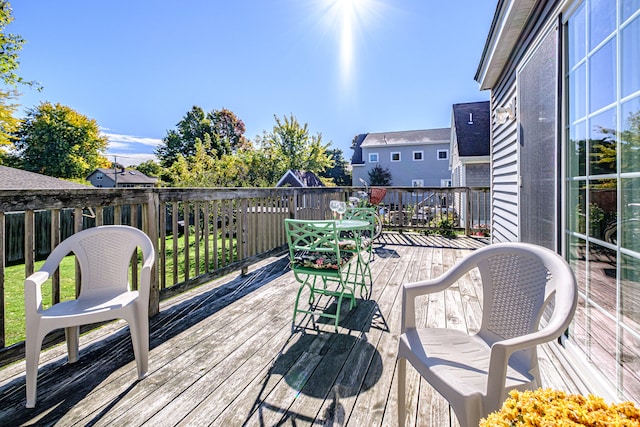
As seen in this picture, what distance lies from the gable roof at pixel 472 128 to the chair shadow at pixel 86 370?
11518mm

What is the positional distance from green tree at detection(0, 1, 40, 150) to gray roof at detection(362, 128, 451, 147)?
18768 millimetres

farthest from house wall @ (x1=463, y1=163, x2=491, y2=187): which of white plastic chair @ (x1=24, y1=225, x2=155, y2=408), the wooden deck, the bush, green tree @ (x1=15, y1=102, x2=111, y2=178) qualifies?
green tree @ (x1=15, y1=102, x2=111, y2=178)

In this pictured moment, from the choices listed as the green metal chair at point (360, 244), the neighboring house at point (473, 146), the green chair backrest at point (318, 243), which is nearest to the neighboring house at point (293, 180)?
the neighboring house at point (473, 146)

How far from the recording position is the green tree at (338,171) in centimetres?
3283

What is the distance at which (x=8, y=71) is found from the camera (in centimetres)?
1052

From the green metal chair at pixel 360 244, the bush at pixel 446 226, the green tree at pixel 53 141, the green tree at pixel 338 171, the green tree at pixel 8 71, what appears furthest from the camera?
the green tree at pixel 338 171

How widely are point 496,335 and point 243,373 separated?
57.2 inches

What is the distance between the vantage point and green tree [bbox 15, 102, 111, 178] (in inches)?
1103

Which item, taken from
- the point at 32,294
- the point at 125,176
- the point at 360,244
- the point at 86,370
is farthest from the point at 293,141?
the point at 125,176

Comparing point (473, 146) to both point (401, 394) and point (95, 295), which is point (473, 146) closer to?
point (401, 394)

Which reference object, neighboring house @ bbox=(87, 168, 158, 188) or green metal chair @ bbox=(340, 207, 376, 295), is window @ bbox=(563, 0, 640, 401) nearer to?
green metal chair @ bbox=(340, 207, 376, 295)

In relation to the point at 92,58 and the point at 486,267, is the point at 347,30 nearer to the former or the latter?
the point at 486,267

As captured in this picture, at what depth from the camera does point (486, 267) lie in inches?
62.8

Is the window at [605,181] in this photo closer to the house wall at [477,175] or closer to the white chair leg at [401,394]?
the white chair leg at [401,394]
